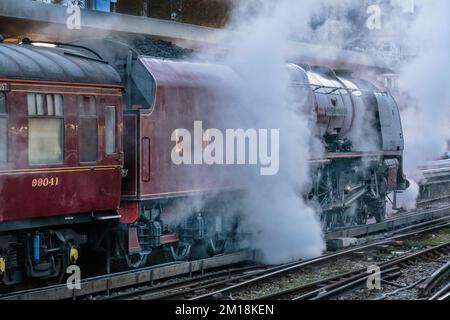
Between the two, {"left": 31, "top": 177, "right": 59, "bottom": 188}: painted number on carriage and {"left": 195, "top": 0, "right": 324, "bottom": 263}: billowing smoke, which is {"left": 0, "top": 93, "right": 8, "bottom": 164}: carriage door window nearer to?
{"left": 31, "top": 177, "right": 59, "bottom": 188}: painted number on carriage

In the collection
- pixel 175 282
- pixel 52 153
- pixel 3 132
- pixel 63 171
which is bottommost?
pixel 175 282

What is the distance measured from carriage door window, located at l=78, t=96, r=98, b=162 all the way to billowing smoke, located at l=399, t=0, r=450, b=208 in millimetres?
10029

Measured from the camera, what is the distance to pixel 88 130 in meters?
10.5

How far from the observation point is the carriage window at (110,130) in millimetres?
10812

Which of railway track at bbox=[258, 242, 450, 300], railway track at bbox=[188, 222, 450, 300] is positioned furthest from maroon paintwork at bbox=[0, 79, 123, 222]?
railway track at bbox=[258, 242, 450, 300]

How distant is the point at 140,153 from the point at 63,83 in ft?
5.65

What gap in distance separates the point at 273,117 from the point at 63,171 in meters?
4.17

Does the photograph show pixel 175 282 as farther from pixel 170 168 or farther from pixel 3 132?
pixel 3 132

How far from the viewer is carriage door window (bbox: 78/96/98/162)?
34.1ft

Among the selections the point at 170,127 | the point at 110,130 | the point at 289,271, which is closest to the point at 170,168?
the point at 170,127

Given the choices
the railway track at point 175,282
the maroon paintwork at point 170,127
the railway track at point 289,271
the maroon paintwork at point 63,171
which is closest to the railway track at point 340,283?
the railway track at point 289,271

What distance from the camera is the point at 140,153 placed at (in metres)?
11.4
